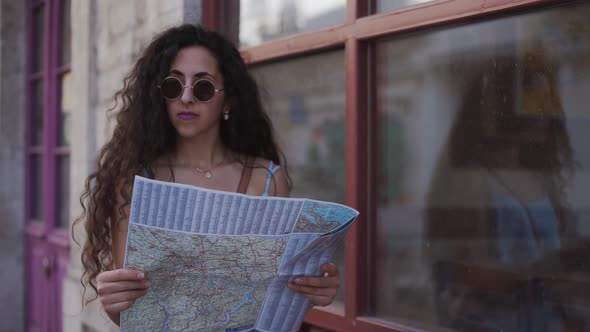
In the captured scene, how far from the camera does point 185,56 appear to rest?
1.87m

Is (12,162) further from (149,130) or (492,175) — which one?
(492,175)

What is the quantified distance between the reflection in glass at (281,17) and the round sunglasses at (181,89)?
2.95 ft

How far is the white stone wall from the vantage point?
11.2 feet

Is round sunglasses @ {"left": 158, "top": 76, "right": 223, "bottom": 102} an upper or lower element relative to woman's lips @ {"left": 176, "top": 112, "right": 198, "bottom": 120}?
upper

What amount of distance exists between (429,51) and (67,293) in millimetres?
2989

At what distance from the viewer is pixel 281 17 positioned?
2980 mm

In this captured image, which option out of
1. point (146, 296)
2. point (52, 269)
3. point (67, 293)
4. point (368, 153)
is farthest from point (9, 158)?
point (146, 296)

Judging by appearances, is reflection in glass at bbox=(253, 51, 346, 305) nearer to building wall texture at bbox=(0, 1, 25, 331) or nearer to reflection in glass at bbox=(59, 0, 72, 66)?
reflection in glass at bbox=(59, 0, 72, 66)

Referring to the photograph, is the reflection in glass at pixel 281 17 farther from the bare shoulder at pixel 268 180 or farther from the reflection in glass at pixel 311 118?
the bare shoulder at pixel 268 180

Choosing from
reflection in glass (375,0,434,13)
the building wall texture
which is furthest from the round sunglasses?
the building wall texture

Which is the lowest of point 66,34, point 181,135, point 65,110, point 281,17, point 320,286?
point 320,286

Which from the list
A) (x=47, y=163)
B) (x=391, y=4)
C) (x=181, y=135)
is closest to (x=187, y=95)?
(x=181, y=135)

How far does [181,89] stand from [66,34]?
3633 millimetres

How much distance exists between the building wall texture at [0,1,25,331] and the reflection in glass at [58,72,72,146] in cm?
82
